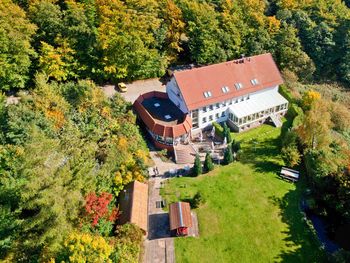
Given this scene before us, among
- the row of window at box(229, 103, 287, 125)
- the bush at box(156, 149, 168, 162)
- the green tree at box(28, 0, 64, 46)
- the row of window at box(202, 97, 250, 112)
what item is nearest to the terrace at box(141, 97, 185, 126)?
the row of window at box(202, 97, 250, 112)

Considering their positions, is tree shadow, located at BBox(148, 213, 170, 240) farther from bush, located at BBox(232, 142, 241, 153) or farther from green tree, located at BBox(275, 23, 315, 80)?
green tree, located at BBox(275, 23, 315, 80)

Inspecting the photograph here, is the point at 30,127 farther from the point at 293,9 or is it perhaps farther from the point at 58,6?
the point at 293,9

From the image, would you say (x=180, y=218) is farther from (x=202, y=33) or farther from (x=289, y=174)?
(x=202, y=33)

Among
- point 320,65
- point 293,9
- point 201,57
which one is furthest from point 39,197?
point 293,9

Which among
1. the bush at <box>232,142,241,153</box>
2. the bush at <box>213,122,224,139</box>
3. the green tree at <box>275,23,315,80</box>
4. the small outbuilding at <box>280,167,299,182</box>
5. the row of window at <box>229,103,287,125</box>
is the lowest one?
the small outbuilding at <box>280,167,299,182</box>

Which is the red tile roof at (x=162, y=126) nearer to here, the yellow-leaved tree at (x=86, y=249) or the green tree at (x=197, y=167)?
the green tree at (x=197, y=167)

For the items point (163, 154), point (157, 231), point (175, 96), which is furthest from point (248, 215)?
point (175, 96)

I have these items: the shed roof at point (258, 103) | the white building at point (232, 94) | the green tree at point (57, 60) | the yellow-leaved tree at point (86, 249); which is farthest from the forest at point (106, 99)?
the white building at point (232, 94)
